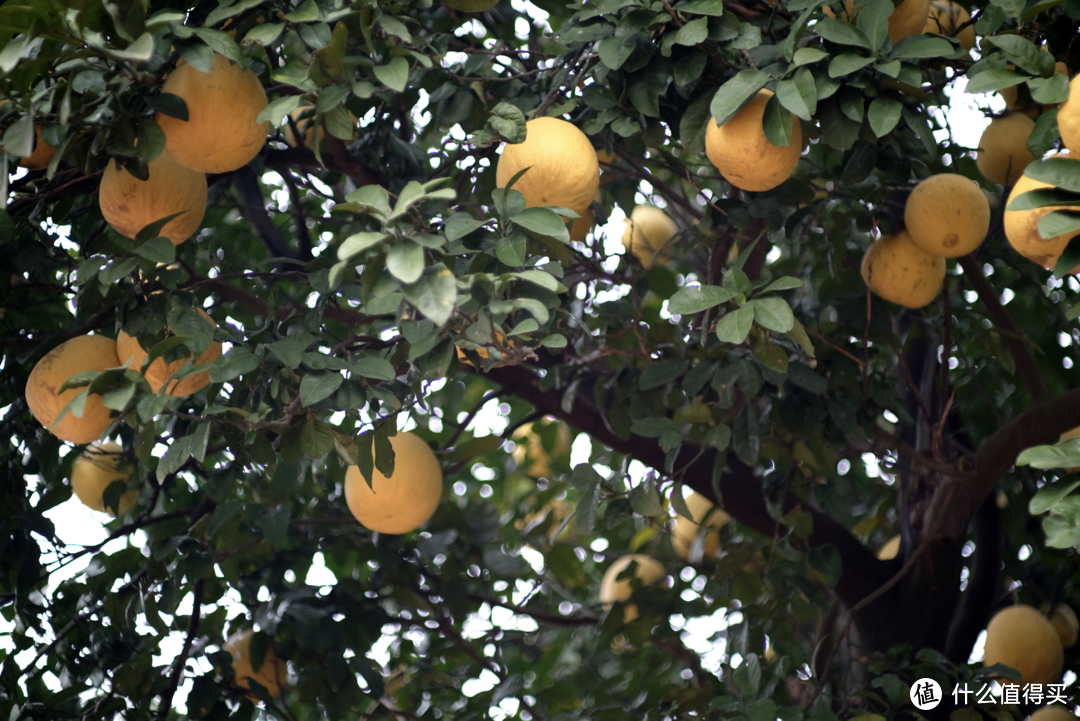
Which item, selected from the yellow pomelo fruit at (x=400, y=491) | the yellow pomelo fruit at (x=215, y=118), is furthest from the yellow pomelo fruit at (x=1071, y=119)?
the yellow pomelo fruit at (x=400, y=491)

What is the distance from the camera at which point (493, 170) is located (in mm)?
3041

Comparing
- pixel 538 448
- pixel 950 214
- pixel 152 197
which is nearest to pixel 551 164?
pixel 152 197

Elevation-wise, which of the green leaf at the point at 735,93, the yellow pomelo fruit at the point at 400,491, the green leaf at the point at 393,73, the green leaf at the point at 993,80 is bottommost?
the yellow pomelo fruit at the point at 400,491

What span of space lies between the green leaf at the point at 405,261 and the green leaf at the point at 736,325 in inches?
24.6

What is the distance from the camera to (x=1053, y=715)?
2.90 m

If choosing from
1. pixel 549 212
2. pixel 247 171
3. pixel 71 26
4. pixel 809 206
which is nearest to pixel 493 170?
pixel 247 171

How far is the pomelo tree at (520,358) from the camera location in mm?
1892

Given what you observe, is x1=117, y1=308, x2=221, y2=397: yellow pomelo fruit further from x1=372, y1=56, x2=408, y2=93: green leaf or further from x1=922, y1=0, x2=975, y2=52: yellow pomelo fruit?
x1=922, y1=0, x2=975, y2=52: yellow pomelo fruit

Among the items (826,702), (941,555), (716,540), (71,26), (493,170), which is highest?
(71,26)

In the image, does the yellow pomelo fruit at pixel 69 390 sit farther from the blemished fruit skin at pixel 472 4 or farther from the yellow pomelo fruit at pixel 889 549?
the yellow pomelo fruit at pixel 889 549

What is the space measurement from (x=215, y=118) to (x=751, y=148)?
111 cm

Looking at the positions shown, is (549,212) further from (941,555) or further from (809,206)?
(941,555)

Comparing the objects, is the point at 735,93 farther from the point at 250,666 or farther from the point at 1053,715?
the point at 250,666

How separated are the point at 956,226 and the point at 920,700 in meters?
1.35
